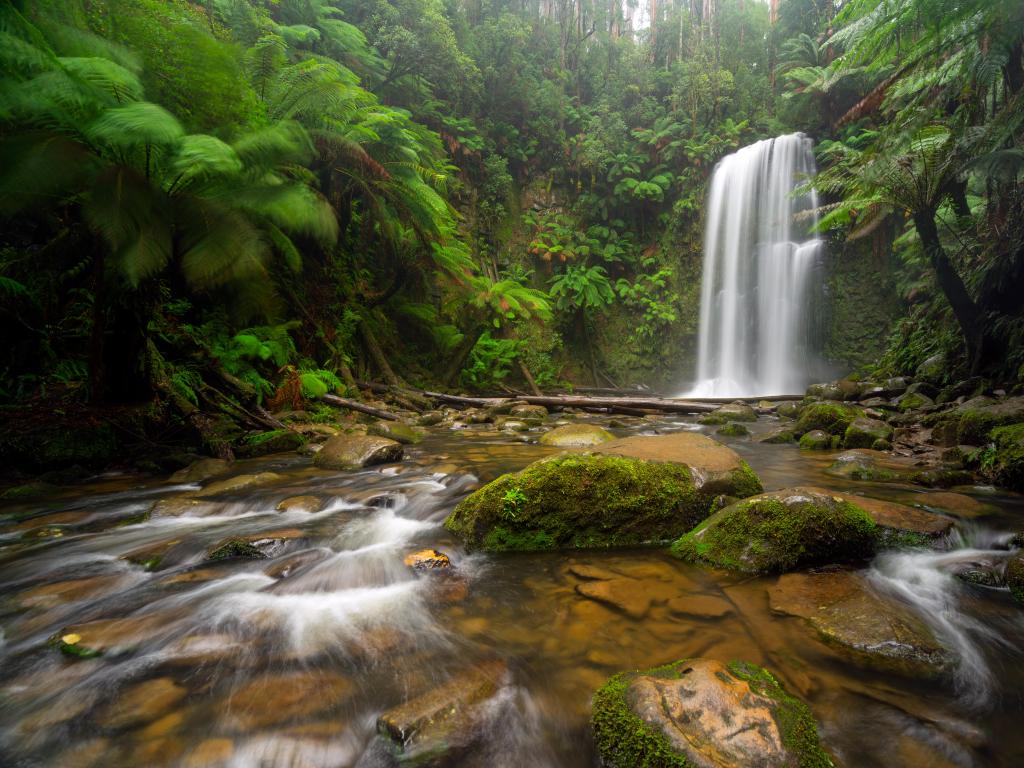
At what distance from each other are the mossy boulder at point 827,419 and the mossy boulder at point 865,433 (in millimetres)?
325

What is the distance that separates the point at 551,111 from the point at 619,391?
10267 millimetres

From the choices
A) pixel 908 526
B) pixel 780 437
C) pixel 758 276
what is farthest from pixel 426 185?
pixel 758 276

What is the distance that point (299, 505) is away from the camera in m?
3.62

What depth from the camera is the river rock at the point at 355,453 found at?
15.9 feet

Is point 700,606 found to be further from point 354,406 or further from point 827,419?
point 354,406

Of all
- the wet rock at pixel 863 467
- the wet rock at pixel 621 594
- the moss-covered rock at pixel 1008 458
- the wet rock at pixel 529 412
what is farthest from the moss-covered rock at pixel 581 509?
the wet rock at pixel 529 412

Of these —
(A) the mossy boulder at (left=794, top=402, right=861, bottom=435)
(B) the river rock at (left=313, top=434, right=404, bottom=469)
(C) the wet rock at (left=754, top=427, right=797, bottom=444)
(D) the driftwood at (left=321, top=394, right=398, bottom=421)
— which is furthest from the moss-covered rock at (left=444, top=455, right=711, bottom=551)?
(D) the driftwood at (left=321, top=394, right=398, bottom=421)

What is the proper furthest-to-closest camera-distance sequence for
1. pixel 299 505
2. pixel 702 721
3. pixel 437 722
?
pixel 299 505 → pixel 437 722 → pixel 702 721

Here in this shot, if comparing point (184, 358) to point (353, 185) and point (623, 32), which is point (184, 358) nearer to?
point (353, 185)

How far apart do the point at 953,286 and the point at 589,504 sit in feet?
21.4

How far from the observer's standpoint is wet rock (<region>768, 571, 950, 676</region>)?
1688 millimetres

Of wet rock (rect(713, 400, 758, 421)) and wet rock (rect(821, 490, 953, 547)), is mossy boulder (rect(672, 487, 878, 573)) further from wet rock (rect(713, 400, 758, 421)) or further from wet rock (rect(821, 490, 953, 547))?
wet rock (rect(713, 400, 758, 421))

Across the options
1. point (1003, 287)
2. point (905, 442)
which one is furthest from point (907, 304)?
point (905, 442)

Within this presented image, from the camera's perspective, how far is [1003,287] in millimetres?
5930
